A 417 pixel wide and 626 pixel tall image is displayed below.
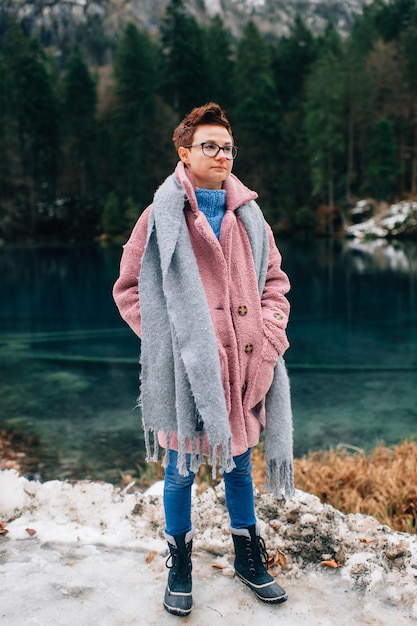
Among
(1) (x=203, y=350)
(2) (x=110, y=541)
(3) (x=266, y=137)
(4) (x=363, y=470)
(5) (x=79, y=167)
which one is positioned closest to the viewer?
(1) (x=203, y=350)

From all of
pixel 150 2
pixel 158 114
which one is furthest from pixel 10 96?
pixel 150 2

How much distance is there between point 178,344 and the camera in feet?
6.57

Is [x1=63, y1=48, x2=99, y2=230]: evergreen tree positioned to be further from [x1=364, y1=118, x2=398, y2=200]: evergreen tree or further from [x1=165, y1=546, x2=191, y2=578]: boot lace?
[x1=165, y1=546, x2=191, y2=578]: boot lace

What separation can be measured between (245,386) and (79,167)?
1462 inches

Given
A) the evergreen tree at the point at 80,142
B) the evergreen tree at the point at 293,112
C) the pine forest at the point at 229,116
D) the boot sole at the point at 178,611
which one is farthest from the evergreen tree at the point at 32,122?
the boot sole at the point at 178,611

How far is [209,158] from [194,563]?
1.60 metres

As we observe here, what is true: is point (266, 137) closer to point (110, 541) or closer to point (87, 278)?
point (87, 278)

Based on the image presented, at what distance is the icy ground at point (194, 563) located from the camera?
6.89 ft

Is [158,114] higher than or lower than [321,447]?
higher

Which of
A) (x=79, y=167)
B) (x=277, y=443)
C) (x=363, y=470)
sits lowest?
(x=363, y=470)

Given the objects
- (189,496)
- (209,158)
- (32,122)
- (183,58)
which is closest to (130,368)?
(189,496)

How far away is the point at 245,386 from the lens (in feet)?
7.01

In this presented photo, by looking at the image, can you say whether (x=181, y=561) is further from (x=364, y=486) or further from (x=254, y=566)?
(x=364, y=486)

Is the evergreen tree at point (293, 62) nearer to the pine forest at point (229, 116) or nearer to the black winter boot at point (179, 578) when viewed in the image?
the pine forest at point (229, 116)
